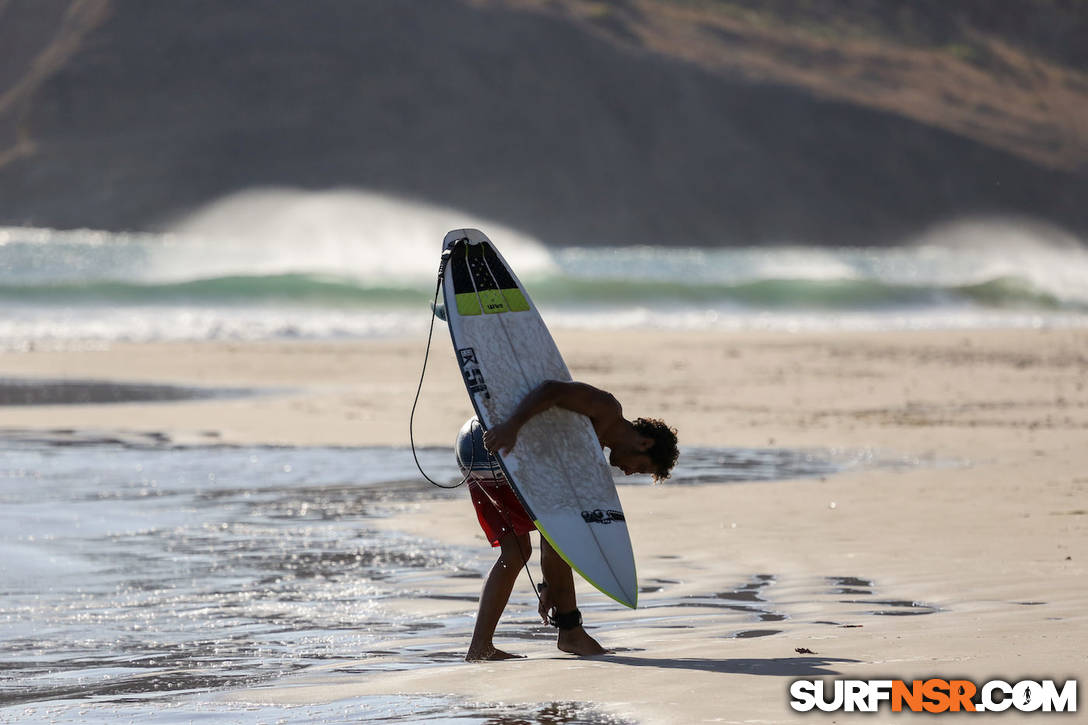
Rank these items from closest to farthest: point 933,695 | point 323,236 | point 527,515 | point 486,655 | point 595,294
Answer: point 933,695, point 486,655, point 527,515, point 595,294, point 323,236

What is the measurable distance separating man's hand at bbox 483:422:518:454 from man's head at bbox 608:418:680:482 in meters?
0.36

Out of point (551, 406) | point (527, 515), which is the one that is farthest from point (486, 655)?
point (551, 406)

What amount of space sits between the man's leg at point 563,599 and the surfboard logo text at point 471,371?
590mm

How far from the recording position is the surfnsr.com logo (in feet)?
12.2

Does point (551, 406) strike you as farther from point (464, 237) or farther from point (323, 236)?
point (323, 236)

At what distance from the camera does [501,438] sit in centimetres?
484

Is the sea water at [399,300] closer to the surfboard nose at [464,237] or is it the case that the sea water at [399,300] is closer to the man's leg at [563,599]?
the surfboard nose at [464,237]

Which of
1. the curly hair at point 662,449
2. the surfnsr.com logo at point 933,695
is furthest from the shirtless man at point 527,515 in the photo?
the surfnsr.com logo at point 933,695

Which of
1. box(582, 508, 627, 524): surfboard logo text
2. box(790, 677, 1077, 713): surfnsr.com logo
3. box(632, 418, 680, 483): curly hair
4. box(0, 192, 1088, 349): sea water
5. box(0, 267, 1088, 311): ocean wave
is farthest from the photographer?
box(0, 267, 1088, 311): ocean wave

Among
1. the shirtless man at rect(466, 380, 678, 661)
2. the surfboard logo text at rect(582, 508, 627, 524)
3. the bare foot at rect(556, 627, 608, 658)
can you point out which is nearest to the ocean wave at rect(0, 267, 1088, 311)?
the surfboard logo text at rect(582, 508, 627, 524)

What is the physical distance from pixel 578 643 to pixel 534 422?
0.82m

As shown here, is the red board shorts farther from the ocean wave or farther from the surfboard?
the ocean wave

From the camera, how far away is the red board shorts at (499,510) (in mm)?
5012

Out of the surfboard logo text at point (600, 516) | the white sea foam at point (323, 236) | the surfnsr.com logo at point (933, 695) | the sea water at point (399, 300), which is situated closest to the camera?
the surfnsr.com logo at point (933, 695)
